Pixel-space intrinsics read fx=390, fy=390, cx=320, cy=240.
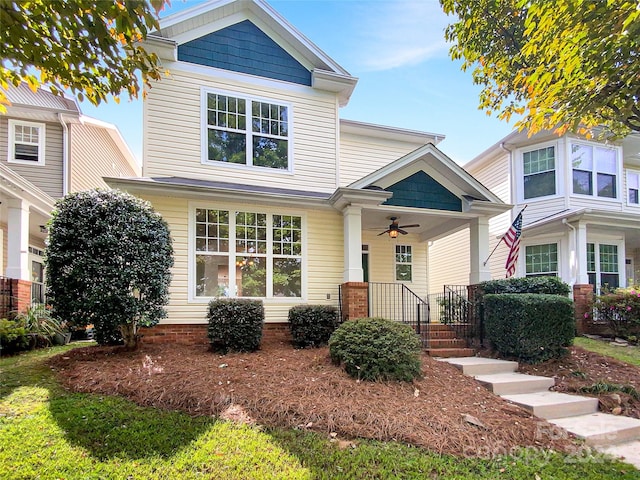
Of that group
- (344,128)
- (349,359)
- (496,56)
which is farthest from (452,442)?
(344,128)

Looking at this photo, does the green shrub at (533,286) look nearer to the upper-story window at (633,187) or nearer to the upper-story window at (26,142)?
the upper-story window at (633,187)

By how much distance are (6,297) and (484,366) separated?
10.5 metres

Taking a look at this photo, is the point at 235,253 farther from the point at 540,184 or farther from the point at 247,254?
the point at 540,184

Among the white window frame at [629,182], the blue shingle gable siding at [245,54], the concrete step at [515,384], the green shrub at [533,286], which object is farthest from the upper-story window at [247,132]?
the white window frame at [629,182]

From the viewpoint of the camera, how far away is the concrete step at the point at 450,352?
7914 millimetres

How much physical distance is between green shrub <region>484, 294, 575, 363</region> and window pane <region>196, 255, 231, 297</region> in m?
5.94

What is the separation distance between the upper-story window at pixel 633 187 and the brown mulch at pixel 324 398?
12677 millimetres

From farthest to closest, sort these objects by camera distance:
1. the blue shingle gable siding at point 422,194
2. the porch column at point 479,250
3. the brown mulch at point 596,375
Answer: the porch column at point 479,250 → the blue shingle gable siding at point 422,194 → the brown mulch at point 596,375

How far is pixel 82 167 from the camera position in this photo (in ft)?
45.2

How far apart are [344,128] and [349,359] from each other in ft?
27.0

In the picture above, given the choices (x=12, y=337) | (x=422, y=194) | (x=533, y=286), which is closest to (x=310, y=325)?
(x=422, y=194)

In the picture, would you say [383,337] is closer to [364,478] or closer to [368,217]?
[364,478]

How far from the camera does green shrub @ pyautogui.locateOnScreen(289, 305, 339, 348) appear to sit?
8250 millimetres

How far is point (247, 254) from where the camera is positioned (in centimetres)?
914
